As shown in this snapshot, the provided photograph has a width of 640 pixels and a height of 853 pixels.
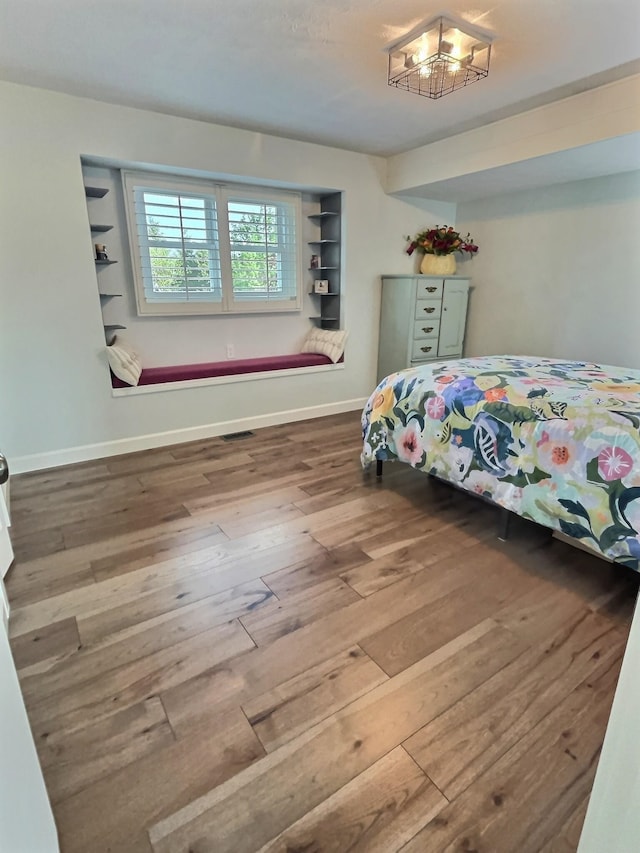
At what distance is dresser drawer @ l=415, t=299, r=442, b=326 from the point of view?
14.3ft

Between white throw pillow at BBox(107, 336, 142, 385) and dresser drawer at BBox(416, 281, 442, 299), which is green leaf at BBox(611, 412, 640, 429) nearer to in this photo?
dresser drawer at BBox(416, 281, 442, 299)

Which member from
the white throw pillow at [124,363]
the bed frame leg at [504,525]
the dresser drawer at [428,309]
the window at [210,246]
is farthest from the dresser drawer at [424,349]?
the white throw pillow at [124,363]

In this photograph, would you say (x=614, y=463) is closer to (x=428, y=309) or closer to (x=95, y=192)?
(x=428, y=309)

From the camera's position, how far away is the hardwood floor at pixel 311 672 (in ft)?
3.63

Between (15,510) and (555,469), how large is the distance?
2.94 meters

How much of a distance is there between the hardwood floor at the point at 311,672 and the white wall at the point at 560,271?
2319 millimetres

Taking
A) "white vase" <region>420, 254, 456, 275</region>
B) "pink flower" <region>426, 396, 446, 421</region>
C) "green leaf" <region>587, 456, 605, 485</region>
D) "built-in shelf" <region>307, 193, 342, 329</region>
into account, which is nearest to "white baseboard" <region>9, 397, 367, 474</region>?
"built-in shelf" <region>307, 193, 342, 329</region>

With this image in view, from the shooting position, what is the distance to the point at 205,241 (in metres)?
3.76

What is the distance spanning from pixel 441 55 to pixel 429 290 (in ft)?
7.68

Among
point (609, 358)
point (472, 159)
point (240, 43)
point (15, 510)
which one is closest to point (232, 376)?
point (15, 510)

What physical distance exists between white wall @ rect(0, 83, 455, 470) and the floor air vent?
138 mm

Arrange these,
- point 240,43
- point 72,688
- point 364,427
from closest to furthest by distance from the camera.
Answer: point 72,688 → point 240,43 → point 364,427

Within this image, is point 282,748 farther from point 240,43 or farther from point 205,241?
point 205,241

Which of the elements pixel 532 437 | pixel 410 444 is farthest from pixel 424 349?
pixel 532 437
